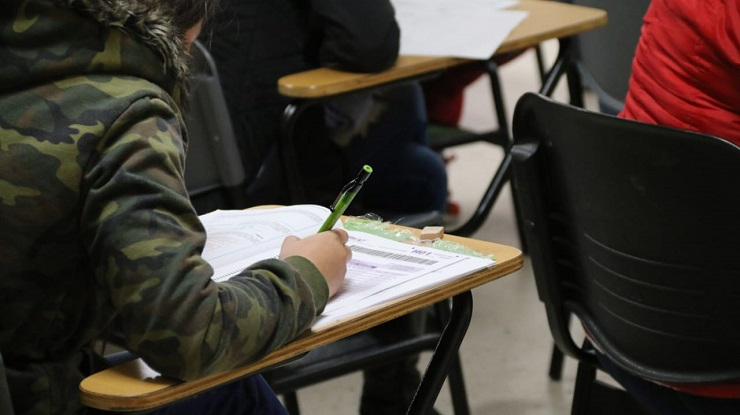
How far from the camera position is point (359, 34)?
197 centimetres

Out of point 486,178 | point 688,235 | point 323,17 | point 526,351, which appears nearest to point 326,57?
point 323,17

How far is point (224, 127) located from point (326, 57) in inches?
12.8

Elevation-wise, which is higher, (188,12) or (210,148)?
(188,12)

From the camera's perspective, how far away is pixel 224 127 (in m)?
1.83

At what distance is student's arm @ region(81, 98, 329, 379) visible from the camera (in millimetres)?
833

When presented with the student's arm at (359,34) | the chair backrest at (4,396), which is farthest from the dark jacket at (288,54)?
the chair backrest at (4,396)

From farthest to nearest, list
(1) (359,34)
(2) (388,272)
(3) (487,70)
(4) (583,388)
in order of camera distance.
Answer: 1. (3) (487,70)
2. (1) (359,34)
3. (4) (583,388)
4. (2) (388,272)

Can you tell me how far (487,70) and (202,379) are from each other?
1595mm

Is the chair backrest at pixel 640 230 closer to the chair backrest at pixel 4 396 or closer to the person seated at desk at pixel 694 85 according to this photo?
the person seated at desk at pixel 694 85

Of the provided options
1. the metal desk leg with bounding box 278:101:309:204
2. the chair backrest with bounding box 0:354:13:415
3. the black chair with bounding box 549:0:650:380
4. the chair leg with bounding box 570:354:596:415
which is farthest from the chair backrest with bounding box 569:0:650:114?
the chair backrest with bounding box 0:354:13:415

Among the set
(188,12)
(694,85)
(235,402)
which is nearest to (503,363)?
(694,85)

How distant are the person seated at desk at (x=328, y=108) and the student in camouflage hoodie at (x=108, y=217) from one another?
107cm

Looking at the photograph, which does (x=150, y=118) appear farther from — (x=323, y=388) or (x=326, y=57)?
(x=323, y=388)

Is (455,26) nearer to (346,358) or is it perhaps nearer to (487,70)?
(487,70)
